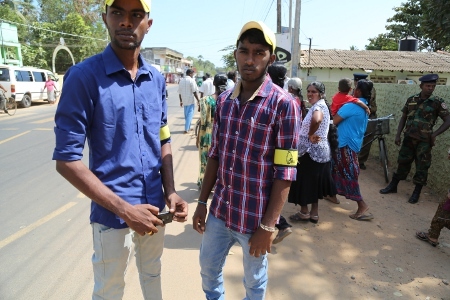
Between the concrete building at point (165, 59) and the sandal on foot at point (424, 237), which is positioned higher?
the concrete building at point (165, 59)

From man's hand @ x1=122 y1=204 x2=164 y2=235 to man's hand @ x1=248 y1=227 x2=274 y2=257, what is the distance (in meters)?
0.55

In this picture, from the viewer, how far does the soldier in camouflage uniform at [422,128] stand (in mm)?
4336

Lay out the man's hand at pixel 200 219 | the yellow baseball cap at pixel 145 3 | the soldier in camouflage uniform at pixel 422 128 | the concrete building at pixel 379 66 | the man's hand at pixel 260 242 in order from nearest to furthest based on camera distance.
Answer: the yellow baseball cap at pixel 145 3 → the man's hand at pixel 260 242 → the man's hand at pixel 200 219 → the soldier in camouflage uniform at pixel 422 128 → the concrete building at pixel 379 66

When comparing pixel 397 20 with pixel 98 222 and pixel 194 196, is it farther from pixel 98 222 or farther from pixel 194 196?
pixel 98 222

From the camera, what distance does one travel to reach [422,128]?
446 cm

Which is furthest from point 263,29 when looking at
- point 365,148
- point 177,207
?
point 365,148

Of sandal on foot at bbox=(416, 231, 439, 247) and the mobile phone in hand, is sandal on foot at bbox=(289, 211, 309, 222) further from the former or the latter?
the mobile phone in hand

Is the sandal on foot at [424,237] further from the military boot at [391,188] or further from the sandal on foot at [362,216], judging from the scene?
the military boot at [391,188]

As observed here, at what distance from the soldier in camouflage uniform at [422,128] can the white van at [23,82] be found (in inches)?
589

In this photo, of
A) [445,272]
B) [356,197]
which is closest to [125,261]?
[445,272]

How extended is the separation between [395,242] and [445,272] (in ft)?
1.92

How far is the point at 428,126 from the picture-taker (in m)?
4.43

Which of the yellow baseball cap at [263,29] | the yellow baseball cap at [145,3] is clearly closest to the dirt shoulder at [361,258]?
the yellow baseball cap at [263,29]

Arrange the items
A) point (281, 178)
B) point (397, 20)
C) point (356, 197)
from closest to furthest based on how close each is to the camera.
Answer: point (281, 178) < point (356, 197) < point (397, 20)
